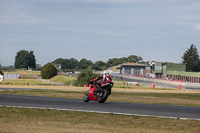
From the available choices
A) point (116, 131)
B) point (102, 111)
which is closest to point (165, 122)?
point (116, 131)

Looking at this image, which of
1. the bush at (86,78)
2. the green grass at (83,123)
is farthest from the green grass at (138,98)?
the bush at (86,78)

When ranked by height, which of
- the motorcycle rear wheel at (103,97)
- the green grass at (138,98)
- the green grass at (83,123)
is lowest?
the green grass at (138,98)

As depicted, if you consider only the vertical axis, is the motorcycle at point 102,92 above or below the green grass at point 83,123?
above

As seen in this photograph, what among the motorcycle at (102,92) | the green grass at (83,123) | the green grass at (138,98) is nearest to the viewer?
the green grass at (83,123)

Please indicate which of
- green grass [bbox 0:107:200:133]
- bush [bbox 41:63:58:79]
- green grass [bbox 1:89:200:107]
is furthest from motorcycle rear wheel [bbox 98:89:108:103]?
bush [bbox 41:63:58:79]

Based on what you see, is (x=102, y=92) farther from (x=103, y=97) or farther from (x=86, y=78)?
(x=86, y=78)

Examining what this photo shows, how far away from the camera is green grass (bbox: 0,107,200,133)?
12974 mm

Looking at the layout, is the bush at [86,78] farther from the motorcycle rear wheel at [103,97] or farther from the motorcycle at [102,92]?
the motorcycle rear wheel at [103,97]

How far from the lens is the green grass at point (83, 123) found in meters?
13.0

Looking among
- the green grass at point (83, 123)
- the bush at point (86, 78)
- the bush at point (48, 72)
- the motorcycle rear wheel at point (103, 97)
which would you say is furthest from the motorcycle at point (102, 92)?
the bush at point (48, 72)

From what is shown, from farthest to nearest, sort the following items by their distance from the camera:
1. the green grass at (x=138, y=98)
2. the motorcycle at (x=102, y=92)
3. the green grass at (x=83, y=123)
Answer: the green grass at (x=138, y=98)
the motorcycle at (x=102, y=92)
the green grass at (x=83, y=123)

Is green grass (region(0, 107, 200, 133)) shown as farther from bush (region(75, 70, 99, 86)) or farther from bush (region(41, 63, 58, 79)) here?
bush (region(41, 63, 58, 79))

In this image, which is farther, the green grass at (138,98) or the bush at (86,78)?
the bush at (86,78)

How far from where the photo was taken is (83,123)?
48.0 ft
